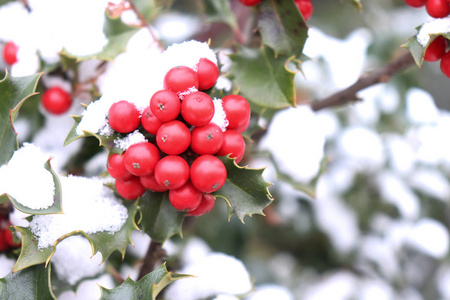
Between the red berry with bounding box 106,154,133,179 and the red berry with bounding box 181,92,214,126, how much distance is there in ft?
0.51

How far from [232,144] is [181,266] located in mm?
684

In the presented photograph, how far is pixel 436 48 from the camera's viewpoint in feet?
3.06

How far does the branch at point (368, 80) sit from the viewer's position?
1.20 meters

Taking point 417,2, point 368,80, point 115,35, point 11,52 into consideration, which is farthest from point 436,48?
point 11,52

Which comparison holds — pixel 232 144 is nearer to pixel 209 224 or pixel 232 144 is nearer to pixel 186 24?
pixel 209 224

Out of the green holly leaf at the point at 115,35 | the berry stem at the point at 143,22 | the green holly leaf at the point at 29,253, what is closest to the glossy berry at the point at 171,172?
the green holly leaf at the point at 29,253

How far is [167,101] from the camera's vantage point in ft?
2.61

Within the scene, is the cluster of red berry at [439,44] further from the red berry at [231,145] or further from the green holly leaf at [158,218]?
the green holly leaf at [158,218]

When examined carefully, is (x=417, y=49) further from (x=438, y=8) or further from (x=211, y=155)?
(x=211, y=155)

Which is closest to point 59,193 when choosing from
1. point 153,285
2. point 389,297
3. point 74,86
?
point 153,285

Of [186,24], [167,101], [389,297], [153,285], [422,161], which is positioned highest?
[167,101]

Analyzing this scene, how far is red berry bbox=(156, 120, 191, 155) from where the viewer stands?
2.59 ft

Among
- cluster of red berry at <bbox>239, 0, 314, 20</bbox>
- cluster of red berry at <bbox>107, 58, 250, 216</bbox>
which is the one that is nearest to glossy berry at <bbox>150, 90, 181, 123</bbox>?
cluster of red berry at <bbox>107, 58, 250, 216</bbox>

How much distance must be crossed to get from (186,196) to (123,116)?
0.20 m
